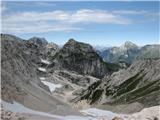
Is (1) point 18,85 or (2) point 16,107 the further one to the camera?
(1) point 18,85

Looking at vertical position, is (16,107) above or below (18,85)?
below

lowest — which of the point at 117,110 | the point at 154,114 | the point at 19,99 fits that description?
the point at 117,110

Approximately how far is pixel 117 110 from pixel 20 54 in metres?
83.9

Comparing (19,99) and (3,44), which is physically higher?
(3,44)

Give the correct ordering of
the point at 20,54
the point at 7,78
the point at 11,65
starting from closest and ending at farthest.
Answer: the point at 7,78 → the point at 11,65 → the point at 20,54

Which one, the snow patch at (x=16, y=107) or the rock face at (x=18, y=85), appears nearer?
the snow patch at (x=16, y=107)

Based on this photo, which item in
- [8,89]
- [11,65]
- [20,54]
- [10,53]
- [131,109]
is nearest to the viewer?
[8,89]

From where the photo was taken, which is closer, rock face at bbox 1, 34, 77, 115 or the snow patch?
the snow patch

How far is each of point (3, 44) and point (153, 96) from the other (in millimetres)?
107063

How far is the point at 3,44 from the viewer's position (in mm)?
84438

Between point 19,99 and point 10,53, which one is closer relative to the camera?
point 19,99

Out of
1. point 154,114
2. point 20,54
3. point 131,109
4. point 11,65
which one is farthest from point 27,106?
point 131,109

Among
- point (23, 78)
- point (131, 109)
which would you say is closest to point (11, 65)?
point (23, 78)

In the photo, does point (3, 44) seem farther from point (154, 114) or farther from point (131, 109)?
point (131, 109)
